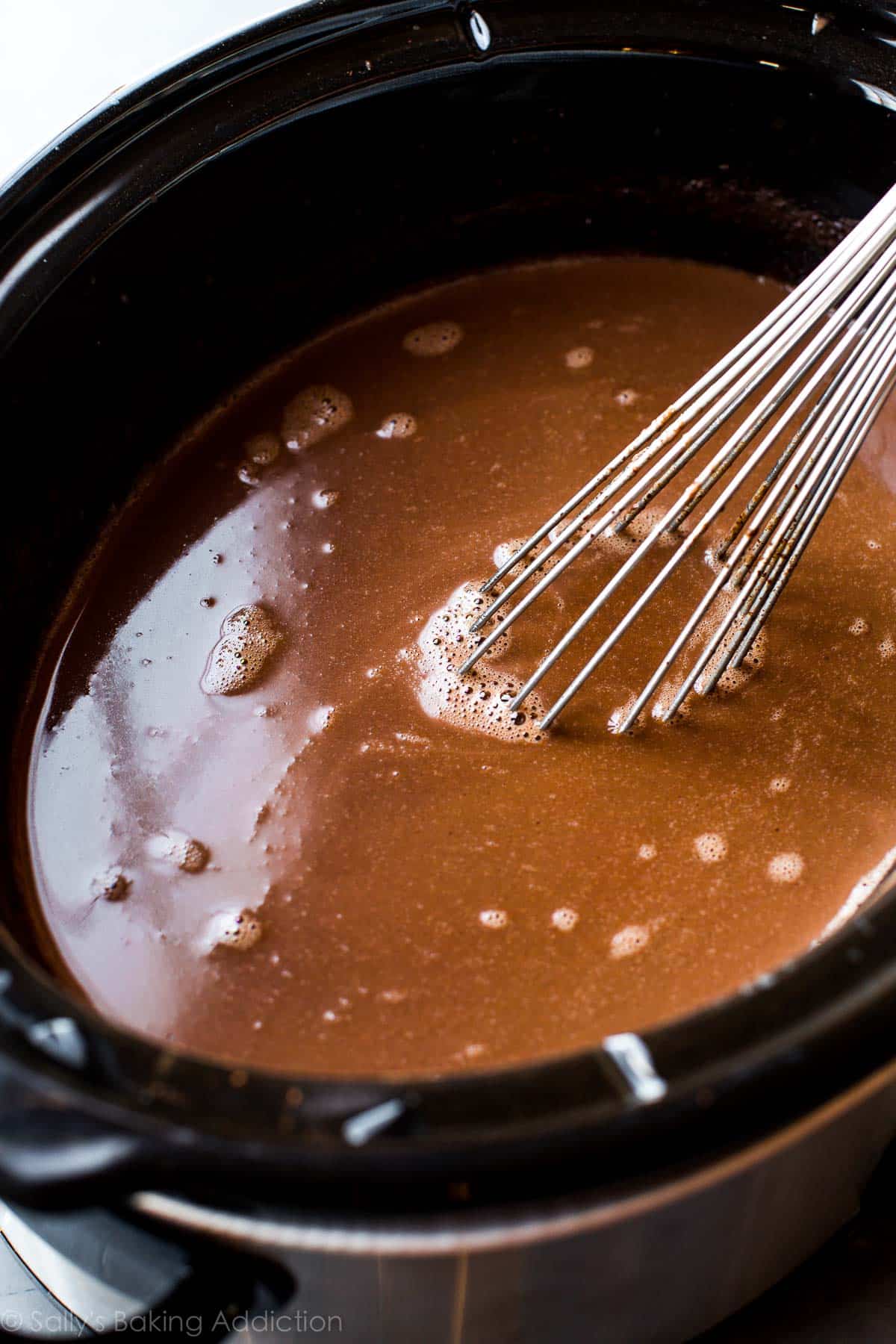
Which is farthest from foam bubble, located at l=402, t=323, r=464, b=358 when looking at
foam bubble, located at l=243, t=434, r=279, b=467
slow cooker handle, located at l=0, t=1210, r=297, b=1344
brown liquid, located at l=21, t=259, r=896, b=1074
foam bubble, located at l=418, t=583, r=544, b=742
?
slow cooker handle, located at l=0, t=1210, r=297, b=1344

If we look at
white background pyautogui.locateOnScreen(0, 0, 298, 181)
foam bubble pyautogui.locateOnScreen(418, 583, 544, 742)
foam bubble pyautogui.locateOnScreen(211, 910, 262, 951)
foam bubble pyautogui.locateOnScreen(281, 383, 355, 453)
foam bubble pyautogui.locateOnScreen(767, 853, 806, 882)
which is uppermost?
white background pyautogui.locateOnScreen(0, 0, 298, 181)

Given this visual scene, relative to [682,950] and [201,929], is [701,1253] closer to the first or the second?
[682,950]

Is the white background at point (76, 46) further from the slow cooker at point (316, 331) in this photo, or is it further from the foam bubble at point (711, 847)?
the foam bubble at point (711, 847)

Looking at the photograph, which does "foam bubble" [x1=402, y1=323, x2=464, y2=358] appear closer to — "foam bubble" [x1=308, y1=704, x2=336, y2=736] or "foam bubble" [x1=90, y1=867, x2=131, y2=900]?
"foam bubble" [x1=308, y1=704, x2=336, y2=736]

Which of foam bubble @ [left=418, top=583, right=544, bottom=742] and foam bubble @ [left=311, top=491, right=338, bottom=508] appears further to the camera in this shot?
foam bubble @ [left=311, top=491, right=338, bottom=508]

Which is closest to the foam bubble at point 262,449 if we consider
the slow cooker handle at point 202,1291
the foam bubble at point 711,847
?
the foam bubble at point 711,847

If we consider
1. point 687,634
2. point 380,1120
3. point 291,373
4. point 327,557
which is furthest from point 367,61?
point 380,1120
